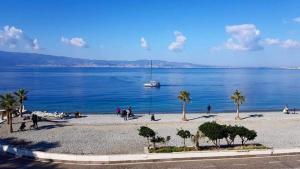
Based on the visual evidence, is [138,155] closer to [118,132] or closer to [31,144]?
[31,144]

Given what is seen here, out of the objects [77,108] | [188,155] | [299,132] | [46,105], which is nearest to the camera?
[188,155]

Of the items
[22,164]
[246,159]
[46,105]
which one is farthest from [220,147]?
[46,105]

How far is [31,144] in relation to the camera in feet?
110

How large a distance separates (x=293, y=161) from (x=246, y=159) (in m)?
3.28

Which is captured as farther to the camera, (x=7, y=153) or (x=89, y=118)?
(x=89, y=118)

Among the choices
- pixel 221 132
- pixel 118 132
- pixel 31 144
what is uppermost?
pixel 221 132

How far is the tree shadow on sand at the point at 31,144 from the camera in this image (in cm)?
3259

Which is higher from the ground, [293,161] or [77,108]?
[77,108]

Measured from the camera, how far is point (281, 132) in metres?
40.8

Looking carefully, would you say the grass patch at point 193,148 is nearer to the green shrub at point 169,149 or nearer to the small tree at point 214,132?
the green shrub at point 169,149

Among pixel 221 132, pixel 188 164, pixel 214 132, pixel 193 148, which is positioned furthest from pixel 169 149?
pixel 221 132

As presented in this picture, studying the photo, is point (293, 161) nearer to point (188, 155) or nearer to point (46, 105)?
point (188, 155)

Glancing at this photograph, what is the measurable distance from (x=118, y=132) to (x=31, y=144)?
9.45 meters

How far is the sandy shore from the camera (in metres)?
33.2
